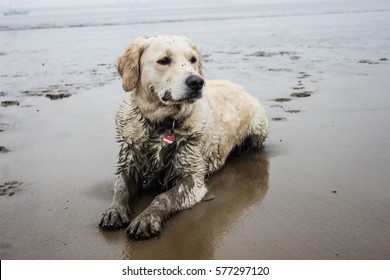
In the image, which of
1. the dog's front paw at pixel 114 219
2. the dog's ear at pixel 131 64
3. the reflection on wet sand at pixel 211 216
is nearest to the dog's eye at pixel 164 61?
the dog's ear at pixel 131 64

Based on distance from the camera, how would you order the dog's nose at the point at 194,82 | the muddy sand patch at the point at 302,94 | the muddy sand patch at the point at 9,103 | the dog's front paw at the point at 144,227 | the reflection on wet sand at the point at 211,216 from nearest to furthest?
1. the reflection on wet sand at the point at 211,216
2. the dog's front paw at the point at 144,227
3. the dog's nose at the point at 194,82
4. the muddy sand patch at the point at 302,94
5. the muddy sand patch at the point at 9,103

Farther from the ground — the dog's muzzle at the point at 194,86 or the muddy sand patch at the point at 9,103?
the dog's muzzle at the point at 194,86

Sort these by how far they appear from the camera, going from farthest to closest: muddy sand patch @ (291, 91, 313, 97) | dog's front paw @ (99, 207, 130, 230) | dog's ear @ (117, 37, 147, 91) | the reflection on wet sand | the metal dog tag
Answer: muddy sand patch @ (291, 91, 313, 97), dog's ear @ (117, 37, 147, 91), the metal dog tag, dog's front paw @ (99, 207, 130, 230), the reflection on wet sand

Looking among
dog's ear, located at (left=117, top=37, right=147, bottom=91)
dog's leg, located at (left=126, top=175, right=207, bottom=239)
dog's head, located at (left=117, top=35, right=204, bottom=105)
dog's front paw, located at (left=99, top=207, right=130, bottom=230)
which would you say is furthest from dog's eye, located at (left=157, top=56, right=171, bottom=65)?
dog's front paw, located at (left=99, top=207, right=130, bottom=230)

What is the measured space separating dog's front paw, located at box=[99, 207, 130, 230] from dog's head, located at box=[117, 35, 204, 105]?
1.09 meters

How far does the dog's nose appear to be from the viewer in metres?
3.78

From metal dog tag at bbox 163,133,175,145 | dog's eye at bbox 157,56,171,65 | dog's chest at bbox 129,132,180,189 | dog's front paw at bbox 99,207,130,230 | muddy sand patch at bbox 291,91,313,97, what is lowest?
muddy sand patch at bbox 291,91,313,97

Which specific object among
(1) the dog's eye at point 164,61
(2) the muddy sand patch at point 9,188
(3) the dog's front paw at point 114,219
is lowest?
(2) the muddy sand patch at point 9,188

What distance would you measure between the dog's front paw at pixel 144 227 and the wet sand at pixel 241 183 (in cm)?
6

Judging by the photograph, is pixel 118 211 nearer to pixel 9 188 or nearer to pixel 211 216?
pixel 211 216

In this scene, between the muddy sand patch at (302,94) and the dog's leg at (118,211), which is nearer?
the dog's leg at (118,211)

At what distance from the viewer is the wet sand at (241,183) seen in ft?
10.1

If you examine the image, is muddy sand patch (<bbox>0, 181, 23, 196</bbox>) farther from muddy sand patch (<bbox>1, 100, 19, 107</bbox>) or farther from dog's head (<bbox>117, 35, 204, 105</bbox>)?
muddy sand patch (<bbox>1, 100, 19, 107</bbox>)

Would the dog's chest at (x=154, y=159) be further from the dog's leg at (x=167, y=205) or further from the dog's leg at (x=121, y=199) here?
the dog's leg at (x=167, y=205)
